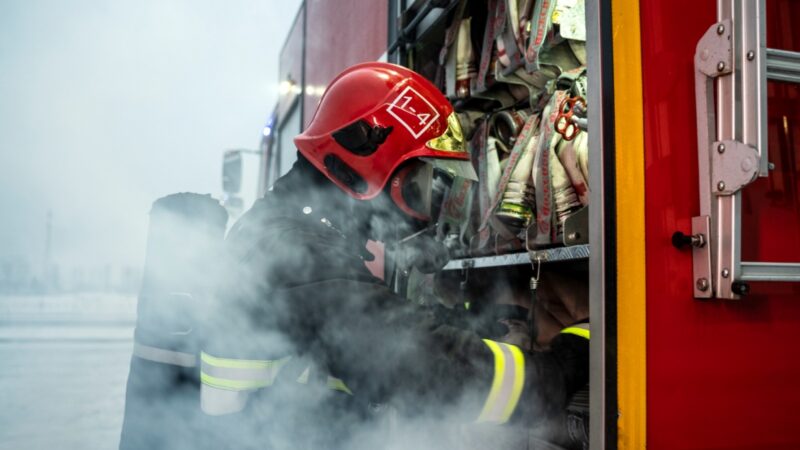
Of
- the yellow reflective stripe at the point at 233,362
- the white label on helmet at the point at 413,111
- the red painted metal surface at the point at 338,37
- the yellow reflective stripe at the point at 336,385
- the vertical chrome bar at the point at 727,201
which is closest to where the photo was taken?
the vertical chrome bar at the point at 727,201

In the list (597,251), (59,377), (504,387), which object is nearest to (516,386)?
(504,387)

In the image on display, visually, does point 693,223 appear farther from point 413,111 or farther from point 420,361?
point 413,111

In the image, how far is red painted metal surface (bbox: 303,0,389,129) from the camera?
10.5ft

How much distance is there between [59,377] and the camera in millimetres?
3074

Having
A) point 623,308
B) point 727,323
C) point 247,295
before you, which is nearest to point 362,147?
point 247,295

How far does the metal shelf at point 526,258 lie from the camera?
1.60 metres

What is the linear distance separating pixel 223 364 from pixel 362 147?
2.53 ft

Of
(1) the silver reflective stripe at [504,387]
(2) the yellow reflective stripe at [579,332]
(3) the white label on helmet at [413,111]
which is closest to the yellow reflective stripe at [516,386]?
(1) the silver reflective stripe at [504,387]

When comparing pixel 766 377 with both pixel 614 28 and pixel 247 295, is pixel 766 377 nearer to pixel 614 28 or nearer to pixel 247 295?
pixel 614 28

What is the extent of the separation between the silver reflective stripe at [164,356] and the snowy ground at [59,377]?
24 cm

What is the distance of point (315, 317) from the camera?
1.37 meters

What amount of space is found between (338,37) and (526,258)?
274 cm

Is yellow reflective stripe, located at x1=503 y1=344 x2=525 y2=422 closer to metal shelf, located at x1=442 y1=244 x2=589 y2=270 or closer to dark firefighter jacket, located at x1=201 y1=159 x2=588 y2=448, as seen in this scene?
dark firefighter jacket, located at x1=201 y1=159 x2=588 y2=448

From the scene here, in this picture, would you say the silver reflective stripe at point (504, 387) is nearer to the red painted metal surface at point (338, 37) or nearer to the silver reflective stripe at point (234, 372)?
the silver reflective stripe at point (234, 372)
